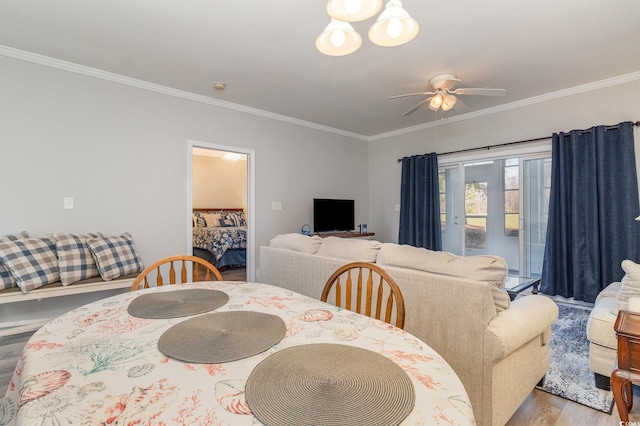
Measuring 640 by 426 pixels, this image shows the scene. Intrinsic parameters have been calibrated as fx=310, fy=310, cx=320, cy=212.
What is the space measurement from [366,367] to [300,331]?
1.03ft

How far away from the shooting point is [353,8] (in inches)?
55.4

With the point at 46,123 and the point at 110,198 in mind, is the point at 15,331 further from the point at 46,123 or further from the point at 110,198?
the point at 46,123

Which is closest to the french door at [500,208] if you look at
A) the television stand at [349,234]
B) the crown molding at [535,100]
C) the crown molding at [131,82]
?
the crown molding at [535,100]

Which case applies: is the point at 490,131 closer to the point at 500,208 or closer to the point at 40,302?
the point at 500,208

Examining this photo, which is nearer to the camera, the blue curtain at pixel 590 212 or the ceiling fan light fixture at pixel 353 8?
the ceiling fan light fixture at pixel 353 8

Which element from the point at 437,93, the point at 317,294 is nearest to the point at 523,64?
the point at 437,93

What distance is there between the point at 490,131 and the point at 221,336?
4.79 meters

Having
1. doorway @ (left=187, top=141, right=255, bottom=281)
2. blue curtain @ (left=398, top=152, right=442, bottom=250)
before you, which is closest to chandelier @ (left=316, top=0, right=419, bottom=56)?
blue curtain @ (left=398, top=152, right=442, bottom=250)

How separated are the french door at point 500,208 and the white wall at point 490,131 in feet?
1.15

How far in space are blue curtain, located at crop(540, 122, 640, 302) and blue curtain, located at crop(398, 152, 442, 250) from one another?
5.00 feet

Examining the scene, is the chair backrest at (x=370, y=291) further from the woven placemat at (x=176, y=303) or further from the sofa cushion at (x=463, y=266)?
the woven placemat at (x=176, y=303)

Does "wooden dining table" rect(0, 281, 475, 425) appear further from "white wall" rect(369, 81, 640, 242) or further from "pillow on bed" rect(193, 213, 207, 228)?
"pillow on bed" rect(193, 213, 207, 228)

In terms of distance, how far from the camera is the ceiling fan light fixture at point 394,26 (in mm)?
1554

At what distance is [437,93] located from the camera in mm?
3426
